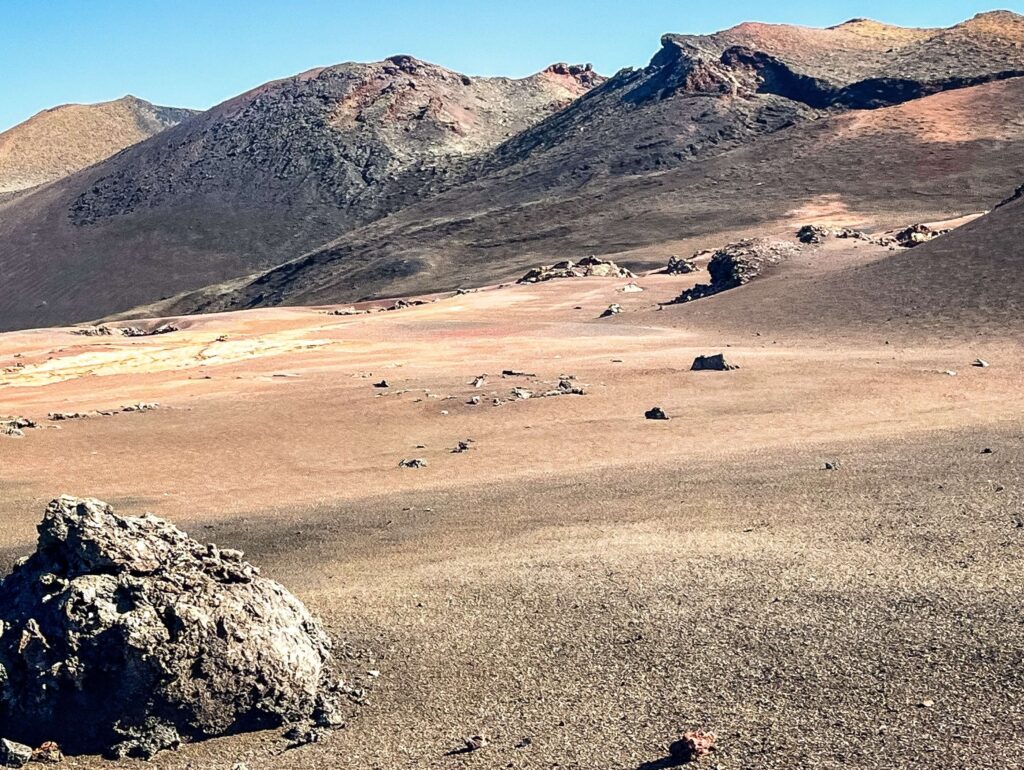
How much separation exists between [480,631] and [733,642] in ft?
5.57

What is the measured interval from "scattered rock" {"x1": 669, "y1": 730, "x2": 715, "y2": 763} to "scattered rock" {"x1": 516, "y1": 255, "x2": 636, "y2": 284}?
148ft

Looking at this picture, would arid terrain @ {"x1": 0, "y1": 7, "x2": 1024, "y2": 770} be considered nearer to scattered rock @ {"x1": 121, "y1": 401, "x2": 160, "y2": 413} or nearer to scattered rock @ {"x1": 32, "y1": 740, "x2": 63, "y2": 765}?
scattered rock @ {"x1": 32, "y1": 740, "x2": 63, "y2": 765}

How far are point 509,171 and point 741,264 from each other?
54.3 metres

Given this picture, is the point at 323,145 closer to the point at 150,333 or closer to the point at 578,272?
the point at 578,272

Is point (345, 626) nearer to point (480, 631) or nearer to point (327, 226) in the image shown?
point (480, 631)

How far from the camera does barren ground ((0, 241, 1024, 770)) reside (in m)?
5.82

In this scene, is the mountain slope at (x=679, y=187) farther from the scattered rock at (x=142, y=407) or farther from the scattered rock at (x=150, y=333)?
the scattered rock at (x=142, y=407)

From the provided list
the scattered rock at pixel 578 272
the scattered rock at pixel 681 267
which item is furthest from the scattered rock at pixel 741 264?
the scattered rock at pixel 578 272

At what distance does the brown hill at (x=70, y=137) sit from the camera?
145 m

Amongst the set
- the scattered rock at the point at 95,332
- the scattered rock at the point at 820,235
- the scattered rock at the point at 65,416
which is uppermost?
the scattered rock at the point at 95,332

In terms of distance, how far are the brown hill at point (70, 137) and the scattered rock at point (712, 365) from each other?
132873mm

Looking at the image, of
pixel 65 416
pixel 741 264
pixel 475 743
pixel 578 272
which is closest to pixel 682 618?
pixel 475 743

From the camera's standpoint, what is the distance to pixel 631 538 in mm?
9227

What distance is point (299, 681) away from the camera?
6355 millimetres
